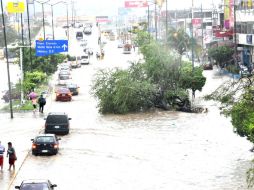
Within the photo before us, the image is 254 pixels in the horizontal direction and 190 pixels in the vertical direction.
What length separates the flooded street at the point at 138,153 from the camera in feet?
102

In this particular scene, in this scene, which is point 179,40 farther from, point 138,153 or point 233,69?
point 138,153

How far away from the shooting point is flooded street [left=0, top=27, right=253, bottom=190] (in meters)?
31.1

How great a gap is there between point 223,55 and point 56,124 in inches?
2014

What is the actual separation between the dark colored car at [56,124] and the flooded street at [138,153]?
69 cm

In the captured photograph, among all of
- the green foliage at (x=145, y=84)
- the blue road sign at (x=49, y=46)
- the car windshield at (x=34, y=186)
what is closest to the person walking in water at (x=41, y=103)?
the green foliage at (x=145, y=84)

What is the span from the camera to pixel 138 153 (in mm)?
38031

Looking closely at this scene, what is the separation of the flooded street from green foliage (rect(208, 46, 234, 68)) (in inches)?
1396

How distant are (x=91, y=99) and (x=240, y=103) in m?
34.8

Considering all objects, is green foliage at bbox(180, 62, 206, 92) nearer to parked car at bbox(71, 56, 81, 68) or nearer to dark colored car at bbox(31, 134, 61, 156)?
dark colored car at bbox(31, 134, 61, 156)

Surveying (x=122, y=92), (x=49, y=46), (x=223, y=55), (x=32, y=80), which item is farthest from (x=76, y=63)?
(x=122, y=92)

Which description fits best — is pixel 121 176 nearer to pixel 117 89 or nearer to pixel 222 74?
pixel 117 89

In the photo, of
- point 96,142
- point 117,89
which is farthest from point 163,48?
point 96,142

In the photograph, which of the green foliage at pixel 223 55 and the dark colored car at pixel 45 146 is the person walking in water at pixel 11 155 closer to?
the dark colored car at pixel 45 146

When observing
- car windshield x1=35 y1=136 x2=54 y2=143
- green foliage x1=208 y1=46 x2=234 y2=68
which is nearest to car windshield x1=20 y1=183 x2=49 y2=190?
car windshield x1=35 y1=136 x2=54 y2=143
